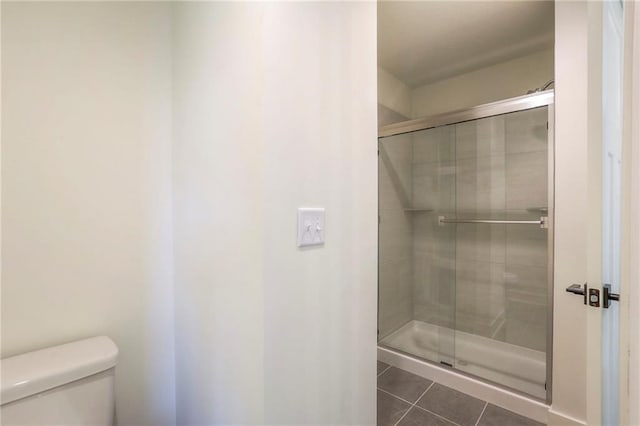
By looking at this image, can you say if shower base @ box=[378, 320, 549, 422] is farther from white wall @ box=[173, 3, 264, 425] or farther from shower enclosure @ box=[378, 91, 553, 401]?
white wall @ box=[173, 3, 264, 425]

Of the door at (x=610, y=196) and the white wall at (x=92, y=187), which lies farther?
the white wall at (x=92, y=187)

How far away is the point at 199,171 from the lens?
100 centimetres

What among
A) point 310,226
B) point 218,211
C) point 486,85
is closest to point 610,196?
point 310,226

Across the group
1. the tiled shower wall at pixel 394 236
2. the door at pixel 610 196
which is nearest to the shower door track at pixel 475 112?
the tiled shower wall at pixel 394 236

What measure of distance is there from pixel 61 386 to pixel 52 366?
2.5 inches

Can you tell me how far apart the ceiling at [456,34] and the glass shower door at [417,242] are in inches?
23.4

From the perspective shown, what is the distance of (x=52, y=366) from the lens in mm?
790

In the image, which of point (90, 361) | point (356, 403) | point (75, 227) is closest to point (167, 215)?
point (75, 227)

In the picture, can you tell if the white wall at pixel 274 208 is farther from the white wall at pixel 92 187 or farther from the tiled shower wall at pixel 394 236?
the tiled shower wall at pixel 394 236

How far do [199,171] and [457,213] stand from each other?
2.20m

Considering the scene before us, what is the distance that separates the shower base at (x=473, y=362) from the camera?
1599 millimetres

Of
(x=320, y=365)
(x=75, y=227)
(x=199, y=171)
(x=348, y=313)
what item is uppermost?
(x=199, y=171)

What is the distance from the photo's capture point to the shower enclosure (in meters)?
1.98

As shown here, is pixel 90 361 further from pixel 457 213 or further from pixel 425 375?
pixel 457 213
